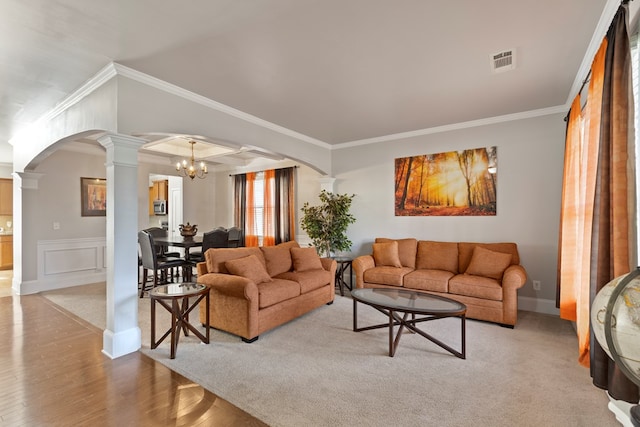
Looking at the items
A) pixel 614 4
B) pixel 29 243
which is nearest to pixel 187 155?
pixel 29 243

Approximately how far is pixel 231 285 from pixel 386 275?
2217 mm

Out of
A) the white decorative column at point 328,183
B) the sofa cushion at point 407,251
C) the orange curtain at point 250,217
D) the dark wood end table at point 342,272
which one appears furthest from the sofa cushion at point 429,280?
the orange curtain at point 250,217

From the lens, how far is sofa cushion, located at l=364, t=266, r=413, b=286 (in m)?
4.26

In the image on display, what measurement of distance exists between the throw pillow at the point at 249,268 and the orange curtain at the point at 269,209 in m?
3.23

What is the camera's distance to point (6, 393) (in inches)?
89.0

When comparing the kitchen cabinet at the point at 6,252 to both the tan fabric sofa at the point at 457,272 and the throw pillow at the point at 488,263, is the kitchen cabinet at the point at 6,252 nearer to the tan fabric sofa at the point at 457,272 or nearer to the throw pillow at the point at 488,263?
the tan fabric sofa at the point at 457,272

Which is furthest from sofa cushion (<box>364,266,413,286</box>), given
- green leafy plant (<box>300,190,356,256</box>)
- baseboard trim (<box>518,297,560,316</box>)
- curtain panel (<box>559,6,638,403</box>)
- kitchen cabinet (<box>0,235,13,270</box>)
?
kitchen cabinet (<box>0,235,13,270</box>)

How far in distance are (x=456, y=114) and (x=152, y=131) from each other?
149 inches

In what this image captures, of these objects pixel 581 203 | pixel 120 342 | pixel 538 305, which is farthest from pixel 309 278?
pixel 538 305

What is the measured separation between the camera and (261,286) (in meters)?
3.40

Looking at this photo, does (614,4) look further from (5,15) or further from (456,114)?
(5,15)

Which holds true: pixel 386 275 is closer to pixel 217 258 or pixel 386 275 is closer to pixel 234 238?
pixel 217 258

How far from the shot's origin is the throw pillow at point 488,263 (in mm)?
3857

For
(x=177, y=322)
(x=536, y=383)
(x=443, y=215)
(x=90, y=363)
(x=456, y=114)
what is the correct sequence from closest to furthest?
(x=536, y=383)
(x=90, y=363)
(x=177, y=322)
(x=456, y=114)
(x=443, y=215)
